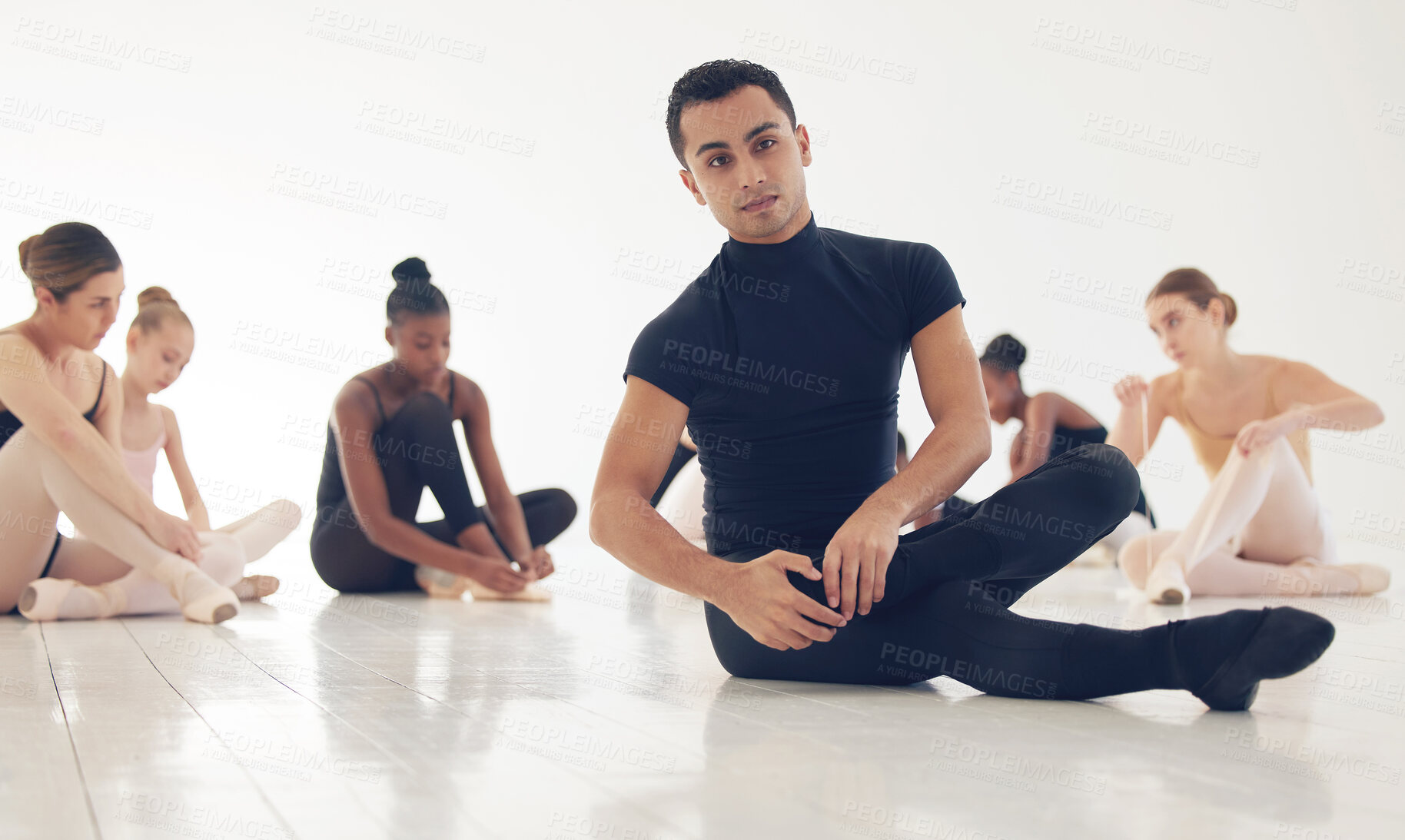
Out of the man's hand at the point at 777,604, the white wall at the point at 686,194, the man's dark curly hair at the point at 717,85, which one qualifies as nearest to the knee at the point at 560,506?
the man's dark curly hair at the point at 717,85

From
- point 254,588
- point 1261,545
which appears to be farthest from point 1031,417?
point 254,588

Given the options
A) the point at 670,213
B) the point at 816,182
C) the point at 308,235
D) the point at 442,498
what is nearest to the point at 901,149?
the point at 816,182

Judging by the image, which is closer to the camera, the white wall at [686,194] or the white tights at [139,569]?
the white tights at [139,569]

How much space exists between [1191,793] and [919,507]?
47 centimetres

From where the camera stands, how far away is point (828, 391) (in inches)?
56.4

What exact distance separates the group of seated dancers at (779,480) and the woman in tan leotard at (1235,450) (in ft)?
0.07

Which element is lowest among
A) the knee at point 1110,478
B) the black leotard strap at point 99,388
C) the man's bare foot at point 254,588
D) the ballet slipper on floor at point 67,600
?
the man's bare foot at point 254,588

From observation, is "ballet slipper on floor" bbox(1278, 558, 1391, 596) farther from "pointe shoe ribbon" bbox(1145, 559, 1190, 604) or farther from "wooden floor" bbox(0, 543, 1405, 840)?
"wooden floor" bbox(0, 543, 1405, 840)

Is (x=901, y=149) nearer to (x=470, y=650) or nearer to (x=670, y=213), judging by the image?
(x=670, y=213)

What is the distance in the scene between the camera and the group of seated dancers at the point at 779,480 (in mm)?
1222

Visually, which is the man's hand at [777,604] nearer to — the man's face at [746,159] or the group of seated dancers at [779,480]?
the group of seated dancers at [779,480]

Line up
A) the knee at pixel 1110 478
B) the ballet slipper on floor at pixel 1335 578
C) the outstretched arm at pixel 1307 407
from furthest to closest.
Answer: the ballet slipper on floor at pixel 1335 578
the outstretched arm at pixel 1307 407
the knee at pixel 1110 478

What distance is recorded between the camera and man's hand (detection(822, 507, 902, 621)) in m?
1.18

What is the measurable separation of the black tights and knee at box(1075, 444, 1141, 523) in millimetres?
1664
